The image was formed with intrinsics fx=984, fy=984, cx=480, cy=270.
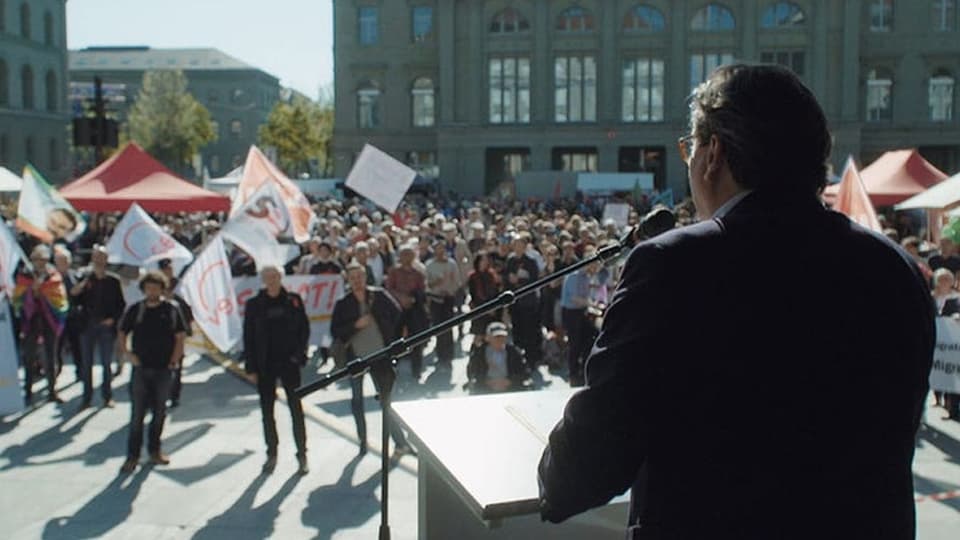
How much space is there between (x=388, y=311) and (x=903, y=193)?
15562 millimetres

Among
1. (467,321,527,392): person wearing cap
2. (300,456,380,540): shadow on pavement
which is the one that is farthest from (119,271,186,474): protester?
(467,321,527,392): person wearing cap

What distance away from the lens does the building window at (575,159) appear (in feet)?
197

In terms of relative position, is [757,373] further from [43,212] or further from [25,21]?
[25,21]

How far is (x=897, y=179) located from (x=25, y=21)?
55557 mm

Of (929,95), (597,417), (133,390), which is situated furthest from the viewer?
(929,95)

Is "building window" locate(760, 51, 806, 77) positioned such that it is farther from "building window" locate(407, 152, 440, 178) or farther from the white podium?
the white podium

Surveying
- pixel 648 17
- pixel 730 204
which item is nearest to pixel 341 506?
pixel 730 204

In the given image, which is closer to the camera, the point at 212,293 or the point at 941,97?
the point at 212,293

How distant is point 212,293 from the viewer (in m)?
11.4

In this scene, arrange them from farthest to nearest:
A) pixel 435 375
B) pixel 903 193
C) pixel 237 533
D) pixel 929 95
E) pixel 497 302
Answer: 1. pixel 929 95
2. pixel 903 193
3. pixel 435 375
4. pixel 237 533
5. pixel 497 302

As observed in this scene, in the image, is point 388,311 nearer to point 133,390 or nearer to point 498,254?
point 133,390

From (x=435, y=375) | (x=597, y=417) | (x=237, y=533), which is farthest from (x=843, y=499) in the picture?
(x=435, y=375)

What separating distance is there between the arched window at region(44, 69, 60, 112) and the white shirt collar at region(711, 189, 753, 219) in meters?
69.7

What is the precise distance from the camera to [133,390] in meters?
9.32
